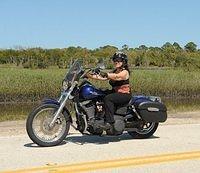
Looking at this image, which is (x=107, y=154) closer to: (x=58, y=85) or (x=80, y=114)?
(x=80, y=114)

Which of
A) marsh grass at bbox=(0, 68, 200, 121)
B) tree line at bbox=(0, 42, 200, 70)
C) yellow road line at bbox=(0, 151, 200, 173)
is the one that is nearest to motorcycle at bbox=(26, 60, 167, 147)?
yellow road line at bbox=(0, 151, 200, 173)

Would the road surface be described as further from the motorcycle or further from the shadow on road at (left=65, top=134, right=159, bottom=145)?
the motorcycle

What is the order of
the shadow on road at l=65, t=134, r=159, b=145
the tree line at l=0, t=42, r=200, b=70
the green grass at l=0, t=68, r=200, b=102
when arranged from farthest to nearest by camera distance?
the tree line at l=0, t=42, r=200, b=70
the green grass at l=0, t=68, r=200, b=102
the shadow on road at l=65, t=134, r=159, b=145

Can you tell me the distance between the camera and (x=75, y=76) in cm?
833

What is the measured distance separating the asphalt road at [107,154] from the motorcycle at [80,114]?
0.23 meters

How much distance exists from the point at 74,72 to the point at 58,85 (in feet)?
80.6

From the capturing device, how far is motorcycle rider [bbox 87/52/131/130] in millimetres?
8469

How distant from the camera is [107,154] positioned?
7.48 metres

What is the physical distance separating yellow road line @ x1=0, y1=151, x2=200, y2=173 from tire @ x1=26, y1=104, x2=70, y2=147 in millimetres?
1484

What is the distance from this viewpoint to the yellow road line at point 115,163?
251 inches

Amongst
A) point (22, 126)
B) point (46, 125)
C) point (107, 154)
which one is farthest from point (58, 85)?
point (107, 154)

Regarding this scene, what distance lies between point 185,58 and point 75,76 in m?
57.6

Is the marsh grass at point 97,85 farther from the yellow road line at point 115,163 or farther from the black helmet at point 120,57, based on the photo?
the yellow road line at point 115,163

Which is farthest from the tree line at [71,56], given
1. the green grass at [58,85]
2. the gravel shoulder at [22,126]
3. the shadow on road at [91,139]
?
the shadow on road at [91,139]
